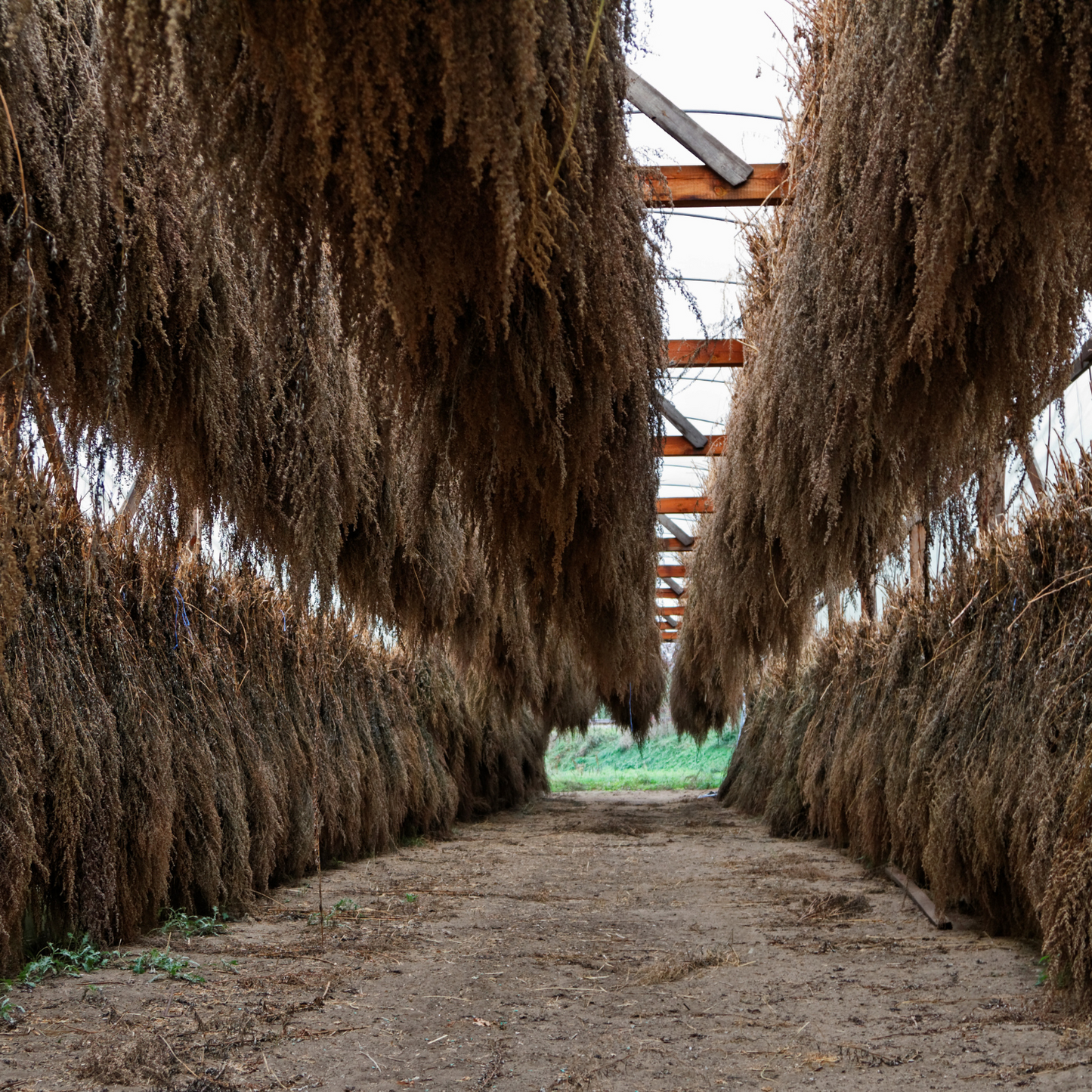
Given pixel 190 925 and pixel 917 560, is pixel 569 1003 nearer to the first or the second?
pixel 190 925

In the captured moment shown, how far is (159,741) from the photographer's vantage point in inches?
165

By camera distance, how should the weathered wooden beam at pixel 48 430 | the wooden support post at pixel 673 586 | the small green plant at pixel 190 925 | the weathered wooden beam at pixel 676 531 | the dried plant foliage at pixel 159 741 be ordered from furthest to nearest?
the wooden support post at pixel 673 586
the weathered wooden beam at pixel 676 531
the small green plant at pixel 190 925
the dried plant foliage at pixel 159 741
the weathered wooden beam at pixel 48 430

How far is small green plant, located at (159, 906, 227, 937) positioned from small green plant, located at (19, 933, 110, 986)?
56 cm

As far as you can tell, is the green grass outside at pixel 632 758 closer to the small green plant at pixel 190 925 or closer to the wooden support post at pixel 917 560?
the wooden support post at pixel 917 560

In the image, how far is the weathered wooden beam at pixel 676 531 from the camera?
1030 cm

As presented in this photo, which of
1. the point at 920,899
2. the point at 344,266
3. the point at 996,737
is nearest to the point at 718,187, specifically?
the point at 996,737

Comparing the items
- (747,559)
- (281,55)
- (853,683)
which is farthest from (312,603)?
(281,55)

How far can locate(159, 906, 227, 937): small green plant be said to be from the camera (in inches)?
169

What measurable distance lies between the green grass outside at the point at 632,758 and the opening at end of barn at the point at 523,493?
44.4 feet

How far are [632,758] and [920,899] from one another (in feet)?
66.7

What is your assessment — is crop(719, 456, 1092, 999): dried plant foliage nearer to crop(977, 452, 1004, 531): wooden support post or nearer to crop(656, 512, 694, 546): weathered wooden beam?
crop(977, 452, 1004, 531): wooden support post

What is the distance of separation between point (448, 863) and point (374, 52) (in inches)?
271

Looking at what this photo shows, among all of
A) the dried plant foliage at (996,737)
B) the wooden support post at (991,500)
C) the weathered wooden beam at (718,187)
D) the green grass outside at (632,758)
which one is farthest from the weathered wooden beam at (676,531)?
the green grass outside at (632,758)

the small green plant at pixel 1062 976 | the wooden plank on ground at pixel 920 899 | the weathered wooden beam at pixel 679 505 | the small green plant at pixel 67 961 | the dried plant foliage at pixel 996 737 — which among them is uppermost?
the weathered wooden beam at pixel 679 505
